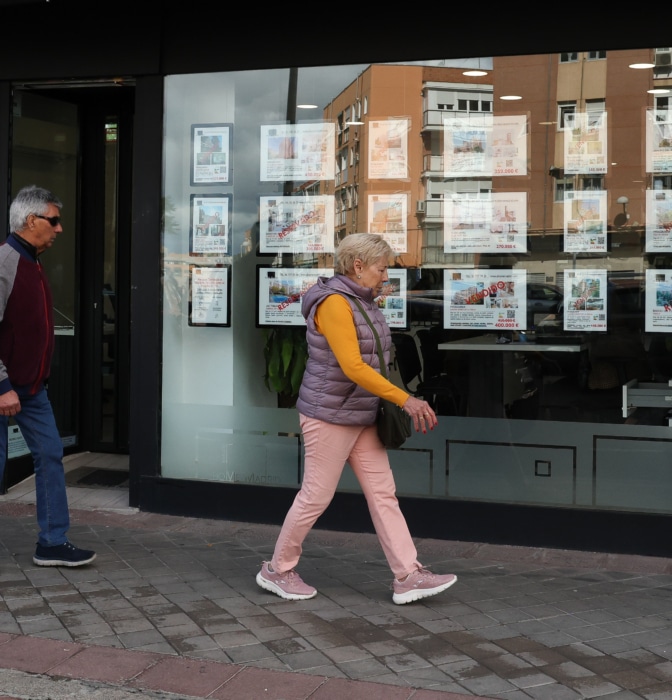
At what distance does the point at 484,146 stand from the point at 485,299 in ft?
3.12

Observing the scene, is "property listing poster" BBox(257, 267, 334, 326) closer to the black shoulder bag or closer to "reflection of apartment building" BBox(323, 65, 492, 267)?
"reflection of apartment building" BBox(323, 65, 492, 267)

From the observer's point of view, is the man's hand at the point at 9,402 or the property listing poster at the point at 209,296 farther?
the property listing poster at the point at 209,296

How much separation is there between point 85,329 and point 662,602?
5.23 m

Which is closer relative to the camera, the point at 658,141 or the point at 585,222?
the point at 658,141

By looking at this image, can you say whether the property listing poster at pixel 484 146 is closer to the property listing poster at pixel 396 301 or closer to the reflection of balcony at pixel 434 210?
the reflection of balcony at pixel 434 210

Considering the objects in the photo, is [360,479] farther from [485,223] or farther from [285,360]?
[485,223]

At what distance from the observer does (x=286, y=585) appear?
5164mm

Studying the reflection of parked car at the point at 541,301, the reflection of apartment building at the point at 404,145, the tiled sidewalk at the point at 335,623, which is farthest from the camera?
the reflection of apartment building at the point at 404,145

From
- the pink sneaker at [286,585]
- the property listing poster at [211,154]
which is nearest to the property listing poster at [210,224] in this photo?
the property listing poster at [211,154]

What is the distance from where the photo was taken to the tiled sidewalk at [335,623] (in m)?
4.09

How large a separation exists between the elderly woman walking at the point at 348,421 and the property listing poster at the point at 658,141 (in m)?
2.08

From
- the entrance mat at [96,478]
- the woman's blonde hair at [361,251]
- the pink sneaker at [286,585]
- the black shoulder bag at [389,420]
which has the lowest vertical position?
the pink sneaker at [286,585]

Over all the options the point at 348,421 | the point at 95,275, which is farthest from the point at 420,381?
the point at 95,275

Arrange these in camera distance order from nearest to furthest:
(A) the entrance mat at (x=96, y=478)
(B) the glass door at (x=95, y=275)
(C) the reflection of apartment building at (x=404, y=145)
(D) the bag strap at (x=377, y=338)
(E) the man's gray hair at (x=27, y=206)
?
(D) the bag strap at (x=377, y=338) < (E) the man's gray hair at (x=27, y=206) < (C) the reflection of apartment building at (x=404, y=145) < (A) the entrance mat at (x=96, y=478) < (B) the glass door at (x=95, y=275)
